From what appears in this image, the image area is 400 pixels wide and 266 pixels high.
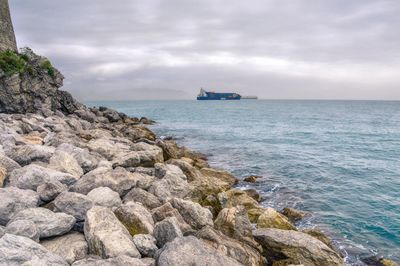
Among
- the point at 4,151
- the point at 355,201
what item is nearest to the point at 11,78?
the point at 4,151

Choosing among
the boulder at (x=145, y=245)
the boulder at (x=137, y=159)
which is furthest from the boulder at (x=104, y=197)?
the boulder at (x=137, y=159)

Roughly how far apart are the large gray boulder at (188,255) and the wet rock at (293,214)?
337 inches

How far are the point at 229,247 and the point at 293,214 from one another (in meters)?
7.70

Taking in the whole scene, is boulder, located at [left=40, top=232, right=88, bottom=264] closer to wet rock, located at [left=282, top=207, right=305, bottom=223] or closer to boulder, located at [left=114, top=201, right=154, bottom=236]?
boulder, located at [left=114, top=201, right=154, bottom=236]

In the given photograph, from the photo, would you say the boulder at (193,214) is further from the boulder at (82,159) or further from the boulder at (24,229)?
the boulder at (82,159)

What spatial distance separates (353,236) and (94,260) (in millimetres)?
10965

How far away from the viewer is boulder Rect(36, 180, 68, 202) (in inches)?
338

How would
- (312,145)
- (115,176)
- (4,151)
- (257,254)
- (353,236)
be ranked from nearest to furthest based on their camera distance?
(257,254) → (115,176) → (4,151) → (353,236) → (312,145)

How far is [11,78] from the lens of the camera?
31.5 m

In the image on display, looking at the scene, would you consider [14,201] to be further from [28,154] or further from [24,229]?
[28,154]

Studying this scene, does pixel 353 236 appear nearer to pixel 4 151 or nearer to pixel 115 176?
pixel 115 176

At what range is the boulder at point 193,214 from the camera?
367 inches

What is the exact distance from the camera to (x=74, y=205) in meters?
8.00

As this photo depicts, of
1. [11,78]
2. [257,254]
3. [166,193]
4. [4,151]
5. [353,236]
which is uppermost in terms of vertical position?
[11,78]
